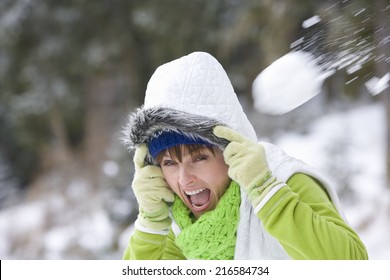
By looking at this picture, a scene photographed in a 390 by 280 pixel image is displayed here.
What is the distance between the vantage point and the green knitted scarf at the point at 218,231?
1.28 meters

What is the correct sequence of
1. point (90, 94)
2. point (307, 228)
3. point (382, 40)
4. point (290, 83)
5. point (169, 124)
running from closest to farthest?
point (382, 40), point (290, 83), point (307, 228), point (169, 124), point (90, 94)

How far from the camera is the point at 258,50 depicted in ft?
16.7

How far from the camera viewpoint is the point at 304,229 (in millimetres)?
1095

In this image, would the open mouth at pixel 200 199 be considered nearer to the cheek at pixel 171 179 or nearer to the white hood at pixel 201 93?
the cheek at pixel 171 179

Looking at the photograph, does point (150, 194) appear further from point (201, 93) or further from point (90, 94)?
point (90, 94)

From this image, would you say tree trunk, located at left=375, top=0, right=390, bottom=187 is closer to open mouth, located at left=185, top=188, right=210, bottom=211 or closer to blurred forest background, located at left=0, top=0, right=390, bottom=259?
open mouth, located at left=185, top=188, right=210, bottom=211

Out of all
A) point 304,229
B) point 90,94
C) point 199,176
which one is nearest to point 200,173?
point 199,176

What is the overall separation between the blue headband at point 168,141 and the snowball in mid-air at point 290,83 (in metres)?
0.24

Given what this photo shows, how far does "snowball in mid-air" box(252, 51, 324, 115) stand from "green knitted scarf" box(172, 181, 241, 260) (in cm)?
29

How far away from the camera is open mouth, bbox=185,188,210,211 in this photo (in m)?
1.32

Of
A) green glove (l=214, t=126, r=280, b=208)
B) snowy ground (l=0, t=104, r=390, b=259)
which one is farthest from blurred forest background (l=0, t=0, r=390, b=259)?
green glove (l=214, t=126, r=280, b=208)

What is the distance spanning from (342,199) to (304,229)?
11.5ft
